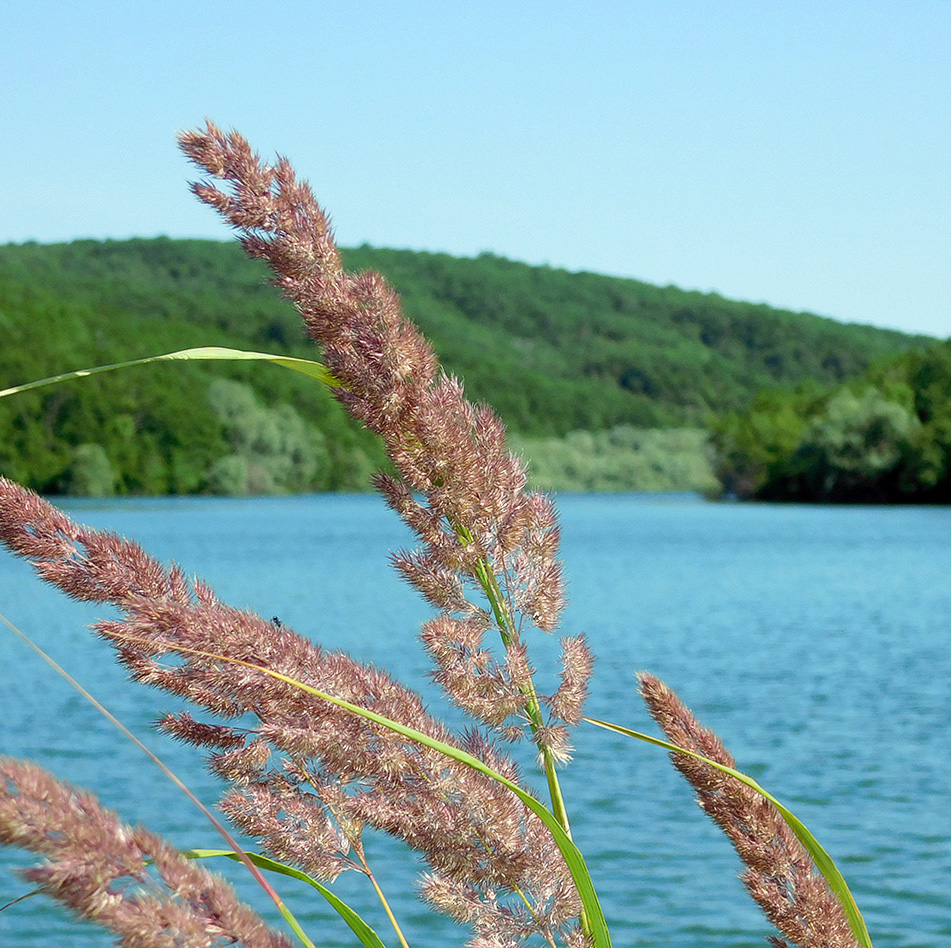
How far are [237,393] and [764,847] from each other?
114 m

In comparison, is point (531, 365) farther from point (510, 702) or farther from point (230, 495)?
point (510, 702)

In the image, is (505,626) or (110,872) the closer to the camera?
(110,872)

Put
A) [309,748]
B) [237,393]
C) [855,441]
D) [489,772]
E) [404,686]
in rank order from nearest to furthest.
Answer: [489,772] < [309,748] < [404,686] < [855,441] < [237,393]

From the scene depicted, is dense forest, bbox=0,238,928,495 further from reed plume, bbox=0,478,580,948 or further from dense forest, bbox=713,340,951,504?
reed plume, bbox=0,478,580,948

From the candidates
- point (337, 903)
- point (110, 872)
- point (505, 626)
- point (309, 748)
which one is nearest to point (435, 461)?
point (505, 626)

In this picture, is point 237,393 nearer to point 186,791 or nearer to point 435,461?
point 435,461

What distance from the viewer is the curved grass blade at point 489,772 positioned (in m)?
1.31

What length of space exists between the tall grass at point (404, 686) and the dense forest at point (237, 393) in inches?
2512

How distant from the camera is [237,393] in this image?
11294cm

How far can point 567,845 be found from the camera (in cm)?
145

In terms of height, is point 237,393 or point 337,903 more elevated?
point 337,903

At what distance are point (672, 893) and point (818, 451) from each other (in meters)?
89.7

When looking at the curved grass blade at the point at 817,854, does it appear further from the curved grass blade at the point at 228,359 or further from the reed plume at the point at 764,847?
the curved grass blade at the point at 228,359

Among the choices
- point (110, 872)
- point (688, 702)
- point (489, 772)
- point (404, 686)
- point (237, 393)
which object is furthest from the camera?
point (237, 393)
